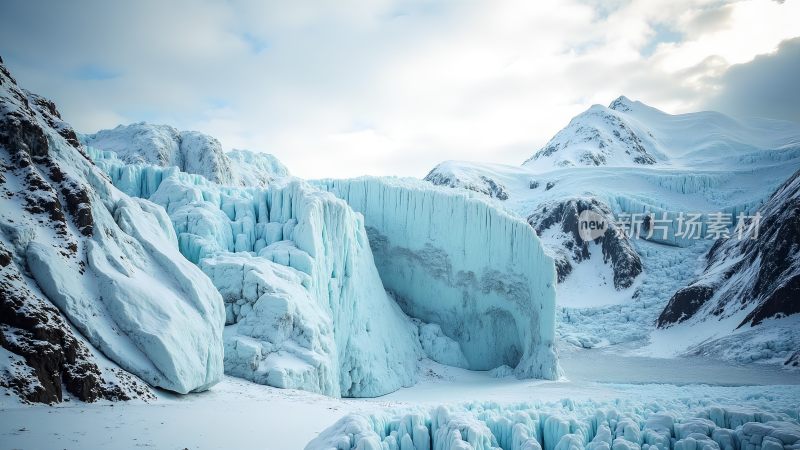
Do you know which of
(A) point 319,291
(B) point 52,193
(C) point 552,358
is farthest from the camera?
(C) point 552,358

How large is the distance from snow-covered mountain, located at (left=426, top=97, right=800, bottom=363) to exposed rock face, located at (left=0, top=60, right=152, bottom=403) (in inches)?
1040

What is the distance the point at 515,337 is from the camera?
3212 cm

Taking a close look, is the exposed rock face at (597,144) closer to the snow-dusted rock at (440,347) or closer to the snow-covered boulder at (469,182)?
the snow-covered boulder at (469,182)

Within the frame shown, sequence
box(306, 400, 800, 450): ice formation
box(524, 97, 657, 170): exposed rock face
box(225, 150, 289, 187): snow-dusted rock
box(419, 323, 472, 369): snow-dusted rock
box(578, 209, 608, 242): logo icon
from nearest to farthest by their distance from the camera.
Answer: box(306, 400, 800, 450): ice formation < box(419, 323, 472, 369): snow-dusted rock < box(225, 150, 289, 187): snow-dusted rock < box(578, 209, 608, 242): logo icon < box(524, 97, 657, 170): exposed rock face

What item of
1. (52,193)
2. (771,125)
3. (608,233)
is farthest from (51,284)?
(771,125)

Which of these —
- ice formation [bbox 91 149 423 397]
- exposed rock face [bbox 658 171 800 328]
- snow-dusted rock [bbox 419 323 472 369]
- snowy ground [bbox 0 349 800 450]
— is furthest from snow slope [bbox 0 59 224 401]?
exposed rock face [bbox 658 171 800 328]

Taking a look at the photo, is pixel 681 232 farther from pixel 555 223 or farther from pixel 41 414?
pixel 41 414

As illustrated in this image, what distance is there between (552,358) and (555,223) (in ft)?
144

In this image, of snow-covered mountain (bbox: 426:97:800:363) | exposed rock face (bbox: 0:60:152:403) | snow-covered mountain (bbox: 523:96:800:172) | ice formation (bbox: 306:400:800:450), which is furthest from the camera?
snow-covered mountain (bbox: 523:96:800:172)

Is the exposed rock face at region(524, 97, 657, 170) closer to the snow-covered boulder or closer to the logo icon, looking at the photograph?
the snow-covered boulder

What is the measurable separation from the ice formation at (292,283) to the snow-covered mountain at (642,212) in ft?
41.3

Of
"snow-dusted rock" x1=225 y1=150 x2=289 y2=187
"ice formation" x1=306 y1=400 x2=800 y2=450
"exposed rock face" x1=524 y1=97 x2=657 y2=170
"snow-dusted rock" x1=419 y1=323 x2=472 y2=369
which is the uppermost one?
"exposed rock face" x1=524 y1=97 x2=657 y2=170

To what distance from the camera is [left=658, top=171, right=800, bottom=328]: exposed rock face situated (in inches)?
1396

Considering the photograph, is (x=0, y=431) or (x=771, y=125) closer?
(x=0, y=431)
